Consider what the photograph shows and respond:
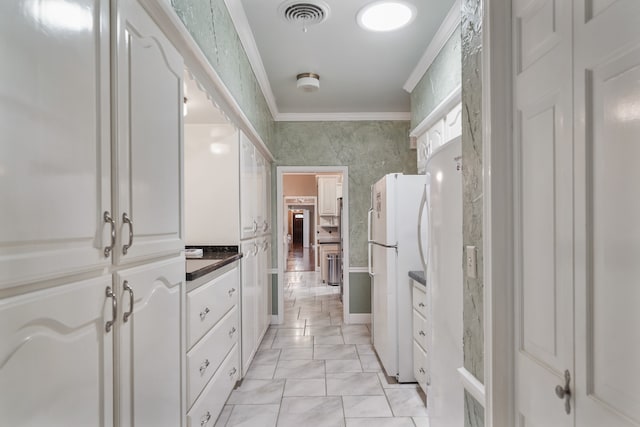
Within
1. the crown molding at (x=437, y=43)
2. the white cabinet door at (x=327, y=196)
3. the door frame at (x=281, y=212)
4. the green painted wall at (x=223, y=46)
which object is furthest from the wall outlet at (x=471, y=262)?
the white cabinet door at (x=327, y=196)

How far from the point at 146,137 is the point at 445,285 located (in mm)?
1360

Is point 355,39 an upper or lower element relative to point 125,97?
upper

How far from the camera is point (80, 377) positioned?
33.0 inches

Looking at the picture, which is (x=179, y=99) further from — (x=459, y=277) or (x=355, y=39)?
(x=355, y=39)

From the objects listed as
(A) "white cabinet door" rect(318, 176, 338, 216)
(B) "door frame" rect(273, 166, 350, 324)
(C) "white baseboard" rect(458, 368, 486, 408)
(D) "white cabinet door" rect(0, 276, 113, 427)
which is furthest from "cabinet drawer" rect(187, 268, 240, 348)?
(A) "white cabinet door" rect(318, 176, 338, 216)

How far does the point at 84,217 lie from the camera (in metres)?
0.84

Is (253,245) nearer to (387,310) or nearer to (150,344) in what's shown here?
(387,310)

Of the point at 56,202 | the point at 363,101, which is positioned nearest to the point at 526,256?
the point at 56,202

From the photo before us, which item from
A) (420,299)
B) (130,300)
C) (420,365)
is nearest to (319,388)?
(420,365)

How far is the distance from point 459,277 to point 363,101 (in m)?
3.05

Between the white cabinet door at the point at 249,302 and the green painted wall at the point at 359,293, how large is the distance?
156cm

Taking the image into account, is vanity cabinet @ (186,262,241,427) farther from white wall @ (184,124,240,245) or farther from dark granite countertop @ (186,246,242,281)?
white wall @ (184,124,240,245)

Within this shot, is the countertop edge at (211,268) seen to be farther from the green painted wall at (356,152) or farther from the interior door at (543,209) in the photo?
the green painted wall at (356,152)

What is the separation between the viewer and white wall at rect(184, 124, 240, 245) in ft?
8.55
